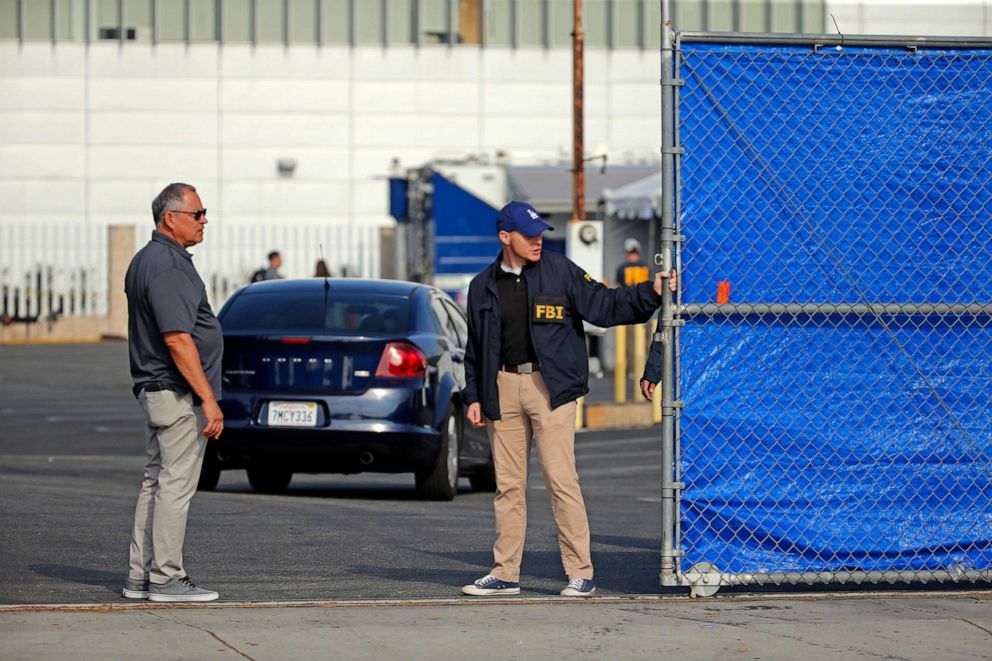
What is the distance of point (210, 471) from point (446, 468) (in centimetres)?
171

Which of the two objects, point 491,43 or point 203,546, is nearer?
point 203,546

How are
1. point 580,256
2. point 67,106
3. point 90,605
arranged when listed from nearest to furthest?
point 90,605
point 580,256
point 67,106

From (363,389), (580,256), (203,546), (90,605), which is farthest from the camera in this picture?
(580,256)

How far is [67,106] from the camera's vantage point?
164 feet

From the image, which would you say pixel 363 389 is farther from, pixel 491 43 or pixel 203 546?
pixel 491 43

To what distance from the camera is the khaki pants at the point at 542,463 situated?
26.9 ft

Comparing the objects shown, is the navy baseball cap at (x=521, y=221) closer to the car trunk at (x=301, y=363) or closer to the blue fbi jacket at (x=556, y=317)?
the blue fbi jacket at (x=556, y=317)

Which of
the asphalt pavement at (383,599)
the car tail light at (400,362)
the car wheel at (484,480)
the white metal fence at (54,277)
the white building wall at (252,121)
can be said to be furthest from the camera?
the white building wall at (252,121)

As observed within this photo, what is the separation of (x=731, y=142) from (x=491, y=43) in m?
44.1

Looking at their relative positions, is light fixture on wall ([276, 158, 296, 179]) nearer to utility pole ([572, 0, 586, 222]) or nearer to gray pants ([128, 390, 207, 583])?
utility pole ([572, 0, 586, 222])

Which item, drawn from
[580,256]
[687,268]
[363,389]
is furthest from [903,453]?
[580,256]

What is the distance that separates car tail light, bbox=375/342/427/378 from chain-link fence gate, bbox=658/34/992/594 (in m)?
4.94

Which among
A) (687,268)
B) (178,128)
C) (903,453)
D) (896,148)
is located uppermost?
(178,128)

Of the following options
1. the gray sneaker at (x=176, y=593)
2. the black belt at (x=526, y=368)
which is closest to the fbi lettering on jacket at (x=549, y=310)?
the black belt at (x=526, y=368)
